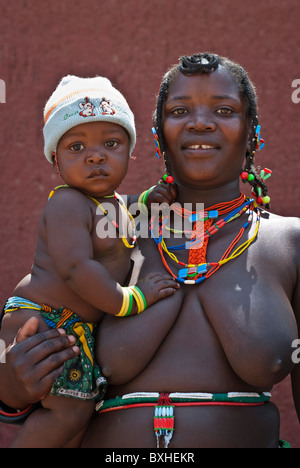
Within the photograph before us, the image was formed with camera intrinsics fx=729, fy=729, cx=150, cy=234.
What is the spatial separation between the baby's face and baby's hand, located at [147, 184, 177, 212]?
334 mm

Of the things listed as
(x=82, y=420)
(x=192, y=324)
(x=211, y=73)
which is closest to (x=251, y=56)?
(x=211, y=73)

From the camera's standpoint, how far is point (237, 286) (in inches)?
103

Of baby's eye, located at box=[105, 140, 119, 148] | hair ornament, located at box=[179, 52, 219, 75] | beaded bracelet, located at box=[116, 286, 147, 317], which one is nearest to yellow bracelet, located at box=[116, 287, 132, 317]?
beaded bracelet, located at box=[116, 286, 147, 317]

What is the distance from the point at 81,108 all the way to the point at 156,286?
0.70 meters

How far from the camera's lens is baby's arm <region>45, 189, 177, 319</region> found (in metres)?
2.52

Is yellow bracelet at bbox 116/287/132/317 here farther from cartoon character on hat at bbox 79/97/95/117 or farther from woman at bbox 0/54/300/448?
cartoon character on hat at bbox 79/97/95/117

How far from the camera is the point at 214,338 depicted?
2566mm

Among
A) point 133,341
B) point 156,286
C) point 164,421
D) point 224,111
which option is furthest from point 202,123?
point 164,421

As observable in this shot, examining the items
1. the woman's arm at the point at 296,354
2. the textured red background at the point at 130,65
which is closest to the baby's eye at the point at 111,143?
the woman's arm at the point at 296,354

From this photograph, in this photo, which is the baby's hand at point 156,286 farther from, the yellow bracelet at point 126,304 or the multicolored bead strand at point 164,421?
the multicolored bead strand at point 164,421

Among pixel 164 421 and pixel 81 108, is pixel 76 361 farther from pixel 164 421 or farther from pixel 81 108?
pixel 81 108

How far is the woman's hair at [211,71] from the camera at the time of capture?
285 cm

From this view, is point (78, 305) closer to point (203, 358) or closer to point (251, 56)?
point (203, 358)

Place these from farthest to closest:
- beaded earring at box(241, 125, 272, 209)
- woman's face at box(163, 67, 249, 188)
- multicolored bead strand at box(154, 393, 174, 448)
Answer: beaded earring at box(241, 125, 272, 209) < woman's face at box(163, 67, 249, 188) < multicolored bead strand at box(154, 393, 174, 448)
